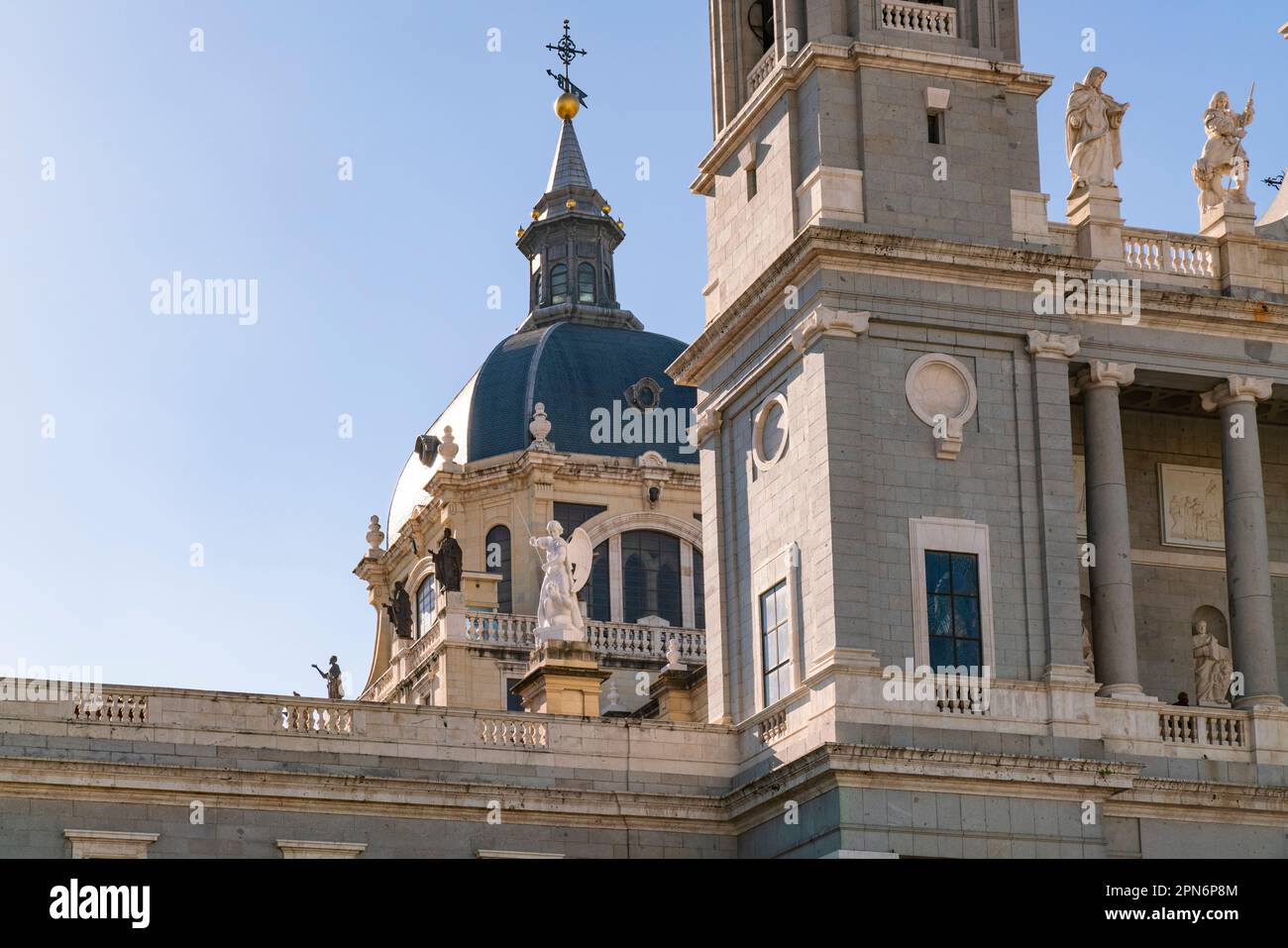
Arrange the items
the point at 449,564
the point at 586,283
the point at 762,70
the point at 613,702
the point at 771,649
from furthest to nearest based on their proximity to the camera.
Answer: the point at 586,283 < the point at 449,564 < the point at 613,702 < the point at 762,70 < the point at 771,649

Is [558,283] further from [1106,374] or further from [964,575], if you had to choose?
[964,575]

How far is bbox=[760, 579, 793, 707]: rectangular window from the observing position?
135 feet

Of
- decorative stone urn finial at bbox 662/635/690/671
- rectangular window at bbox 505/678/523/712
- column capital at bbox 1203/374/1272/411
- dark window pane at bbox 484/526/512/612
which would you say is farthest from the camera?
dark window pane at bbox 484/526/512/612

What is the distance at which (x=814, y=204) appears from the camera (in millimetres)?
41750

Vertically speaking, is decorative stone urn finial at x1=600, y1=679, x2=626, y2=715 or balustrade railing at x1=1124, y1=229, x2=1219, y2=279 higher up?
balustrade railing at x1=1124, y1=229, x2=1219, y2=279

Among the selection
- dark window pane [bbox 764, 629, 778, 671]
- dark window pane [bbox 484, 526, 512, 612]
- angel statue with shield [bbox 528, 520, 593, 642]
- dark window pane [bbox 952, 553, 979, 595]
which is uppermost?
dark window pane [bbox 484, 526, 512, 612]

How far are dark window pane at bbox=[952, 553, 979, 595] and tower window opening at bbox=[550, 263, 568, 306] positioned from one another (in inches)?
1703

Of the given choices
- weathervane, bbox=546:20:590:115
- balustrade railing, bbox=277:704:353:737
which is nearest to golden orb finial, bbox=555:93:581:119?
weathervane, bbox=546:20:590:115

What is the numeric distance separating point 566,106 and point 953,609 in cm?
4846

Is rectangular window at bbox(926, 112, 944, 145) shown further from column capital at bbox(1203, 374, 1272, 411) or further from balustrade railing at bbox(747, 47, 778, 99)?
column capital at bbox(1203, 374, 1272, 411)

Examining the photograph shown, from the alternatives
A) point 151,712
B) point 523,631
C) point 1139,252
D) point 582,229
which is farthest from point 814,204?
point 582,229

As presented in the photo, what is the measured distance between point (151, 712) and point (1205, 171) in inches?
779

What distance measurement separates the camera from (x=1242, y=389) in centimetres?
4338

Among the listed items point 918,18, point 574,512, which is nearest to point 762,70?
point 918,18
